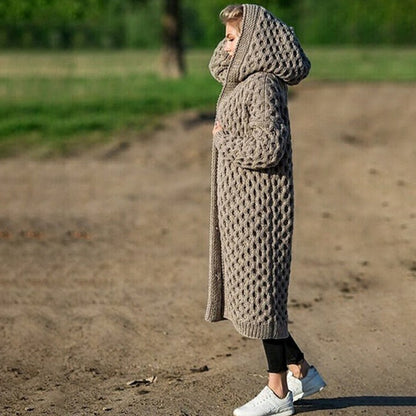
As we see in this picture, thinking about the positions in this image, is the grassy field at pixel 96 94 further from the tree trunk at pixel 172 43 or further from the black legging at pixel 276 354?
the black legging at pixel 276 354

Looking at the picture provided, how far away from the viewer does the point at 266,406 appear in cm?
509

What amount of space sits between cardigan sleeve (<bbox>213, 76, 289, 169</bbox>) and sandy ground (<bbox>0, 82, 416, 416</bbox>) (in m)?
1.35

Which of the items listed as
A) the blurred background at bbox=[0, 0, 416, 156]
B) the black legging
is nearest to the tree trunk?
the blurred background at bbox=[0, 0, 416, 156]

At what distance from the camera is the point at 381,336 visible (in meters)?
6.89

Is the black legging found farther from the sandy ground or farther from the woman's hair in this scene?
the woman's hair

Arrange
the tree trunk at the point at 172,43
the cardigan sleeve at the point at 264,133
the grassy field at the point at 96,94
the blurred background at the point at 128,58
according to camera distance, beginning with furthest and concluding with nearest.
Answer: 1. the tree trunk at the point at 172,43
2. the blurred background at the point at 128,58
3. the grassy field at the point at 96,94
4. the cardigan sleeve at the point at 264,133

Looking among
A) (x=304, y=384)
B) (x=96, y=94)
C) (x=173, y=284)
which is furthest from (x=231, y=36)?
(x=96, y=94)

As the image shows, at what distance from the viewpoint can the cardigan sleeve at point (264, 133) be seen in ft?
15.7

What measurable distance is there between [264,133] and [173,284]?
4.14 m

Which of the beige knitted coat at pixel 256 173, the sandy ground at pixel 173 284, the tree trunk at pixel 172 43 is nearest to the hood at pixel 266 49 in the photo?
the beige knitted coat at pixel 256 173

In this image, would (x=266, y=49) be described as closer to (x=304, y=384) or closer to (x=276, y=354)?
(x=276, y=354)

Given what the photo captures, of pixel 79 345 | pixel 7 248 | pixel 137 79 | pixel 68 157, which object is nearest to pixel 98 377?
pixel 79 345

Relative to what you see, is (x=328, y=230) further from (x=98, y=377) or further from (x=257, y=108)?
(x=257, y=108)

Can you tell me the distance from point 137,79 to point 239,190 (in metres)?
23.2
